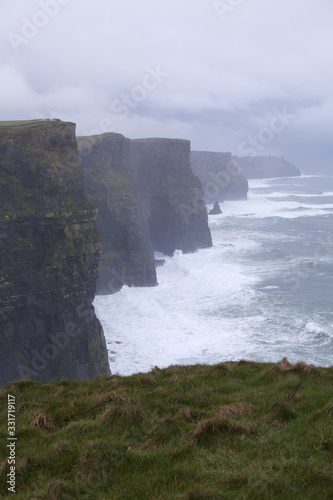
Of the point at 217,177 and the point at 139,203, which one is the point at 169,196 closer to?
the point at 139,203

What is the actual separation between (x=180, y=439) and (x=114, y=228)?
50.3 m

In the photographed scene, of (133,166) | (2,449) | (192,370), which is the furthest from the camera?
(133,166)

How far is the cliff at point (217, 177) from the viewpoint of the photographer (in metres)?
146

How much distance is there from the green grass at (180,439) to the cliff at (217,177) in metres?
132

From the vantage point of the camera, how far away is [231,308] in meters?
44.3

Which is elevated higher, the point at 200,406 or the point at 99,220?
the point at 99,220

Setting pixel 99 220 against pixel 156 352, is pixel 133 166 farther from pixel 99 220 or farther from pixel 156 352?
pixel 156 352

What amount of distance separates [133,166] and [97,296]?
1250 inches

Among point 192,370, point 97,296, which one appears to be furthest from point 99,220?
point 192,370

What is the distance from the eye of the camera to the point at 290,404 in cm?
901

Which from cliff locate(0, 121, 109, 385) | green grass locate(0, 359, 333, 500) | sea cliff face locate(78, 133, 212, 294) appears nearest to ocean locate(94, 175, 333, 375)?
sea cliff face locate(78, 133, 212, 294)

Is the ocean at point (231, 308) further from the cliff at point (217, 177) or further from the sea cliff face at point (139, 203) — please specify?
the cliff at point (217, 177)

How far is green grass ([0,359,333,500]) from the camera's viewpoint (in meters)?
5.97

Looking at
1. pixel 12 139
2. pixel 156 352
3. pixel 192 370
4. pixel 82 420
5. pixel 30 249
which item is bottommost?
pixel 156 352
